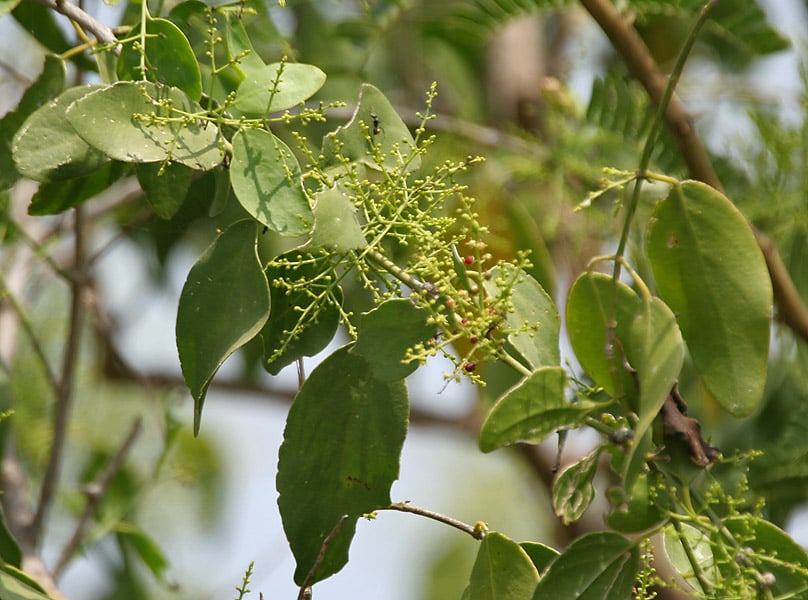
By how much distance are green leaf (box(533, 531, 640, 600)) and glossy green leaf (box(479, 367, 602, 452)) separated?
59mm

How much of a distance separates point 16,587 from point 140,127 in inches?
10.3

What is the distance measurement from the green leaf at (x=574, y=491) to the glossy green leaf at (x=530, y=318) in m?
0.05

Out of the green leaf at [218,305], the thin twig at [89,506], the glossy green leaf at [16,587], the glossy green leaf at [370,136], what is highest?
the glossy green leaf at [370,136]

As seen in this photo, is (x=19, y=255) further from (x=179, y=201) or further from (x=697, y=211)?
(x=697, y=211)

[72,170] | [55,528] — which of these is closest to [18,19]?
[72,170]

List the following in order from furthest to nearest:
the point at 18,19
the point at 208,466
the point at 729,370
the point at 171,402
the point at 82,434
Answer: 1. the point at 208,466
2. the point at 82,434
3. the point at 171,402
4. the point at 18,19
5. the point at 729,370

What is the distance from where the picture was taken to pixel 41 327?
1.72 meters

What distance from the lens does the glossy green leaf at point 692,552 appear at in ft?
1.77

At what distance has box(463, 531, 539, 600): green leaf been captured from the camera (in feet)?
1.81

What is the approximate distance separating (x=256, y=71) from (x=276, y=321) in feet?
0.46

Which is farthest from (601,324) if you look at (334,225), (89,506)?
(89,506)

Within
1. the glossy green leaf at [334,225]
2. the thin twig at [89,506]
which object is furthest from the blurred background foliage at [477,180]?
the glossy green leaf at [334,225]

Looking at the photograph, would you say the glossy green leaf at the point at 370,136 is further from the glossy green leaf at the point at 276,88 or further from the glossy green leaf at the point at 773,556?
the glossy green leaf at the point at 773,556

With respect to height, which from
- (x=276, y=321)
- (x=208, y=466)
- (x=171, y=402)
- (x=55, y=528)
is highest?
(x=276, y=321)
